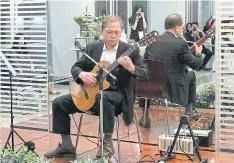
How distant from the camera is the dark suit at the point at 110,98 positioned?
379 cm

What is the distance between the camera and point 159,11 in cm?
693

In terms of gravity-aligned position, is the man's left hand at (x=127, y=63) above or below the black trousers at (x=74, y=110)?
above

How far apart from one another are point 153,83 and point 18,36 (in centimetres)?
155

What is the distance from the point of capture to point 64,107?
4.01 m

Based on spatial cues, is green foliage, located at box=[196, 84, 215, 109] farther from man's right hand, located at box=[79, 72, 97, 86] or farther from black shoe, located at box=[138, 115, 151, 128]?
man's right hand, located at box=[79, 72, 97, 86]

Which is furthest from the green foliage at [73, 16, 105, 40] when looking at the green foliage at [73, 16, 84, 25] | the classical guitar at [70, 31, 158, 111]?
the classical guitar at [70, 31, 158, 111]

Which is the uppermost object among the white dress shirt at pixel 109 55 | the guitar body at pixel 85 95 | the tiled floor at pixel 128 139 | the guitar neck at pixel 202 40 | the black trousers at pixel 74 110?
the guitar neck at pixel 202 40

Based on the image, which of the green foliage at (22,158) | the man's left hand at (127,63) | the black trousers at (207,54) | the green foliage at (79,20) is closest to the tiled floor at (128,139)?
the black trousers at (207,54)

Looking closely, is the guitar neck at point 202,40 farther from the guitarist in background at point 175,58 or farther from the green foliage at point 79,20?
the green foliage at point 79,20

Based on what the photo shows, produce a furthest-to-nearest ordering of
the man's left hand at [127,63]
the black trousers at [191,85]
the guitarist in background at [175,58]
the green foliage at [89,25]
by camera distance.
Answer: the green foliage at [89,25] < the black trousers at [191,85] < the guitarist in background at [175,58] < the man's left hand at [127,63]

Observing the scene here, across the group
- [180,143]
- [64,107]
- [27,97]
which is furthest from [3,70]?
[180,143]

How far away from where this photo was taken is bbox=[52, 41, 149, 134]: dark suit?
3793 mm

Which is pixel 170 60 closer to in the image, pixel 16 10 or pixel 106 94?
pixel 106 94

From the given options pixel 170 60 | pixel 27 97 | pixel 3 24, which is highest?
pixel 3 24
